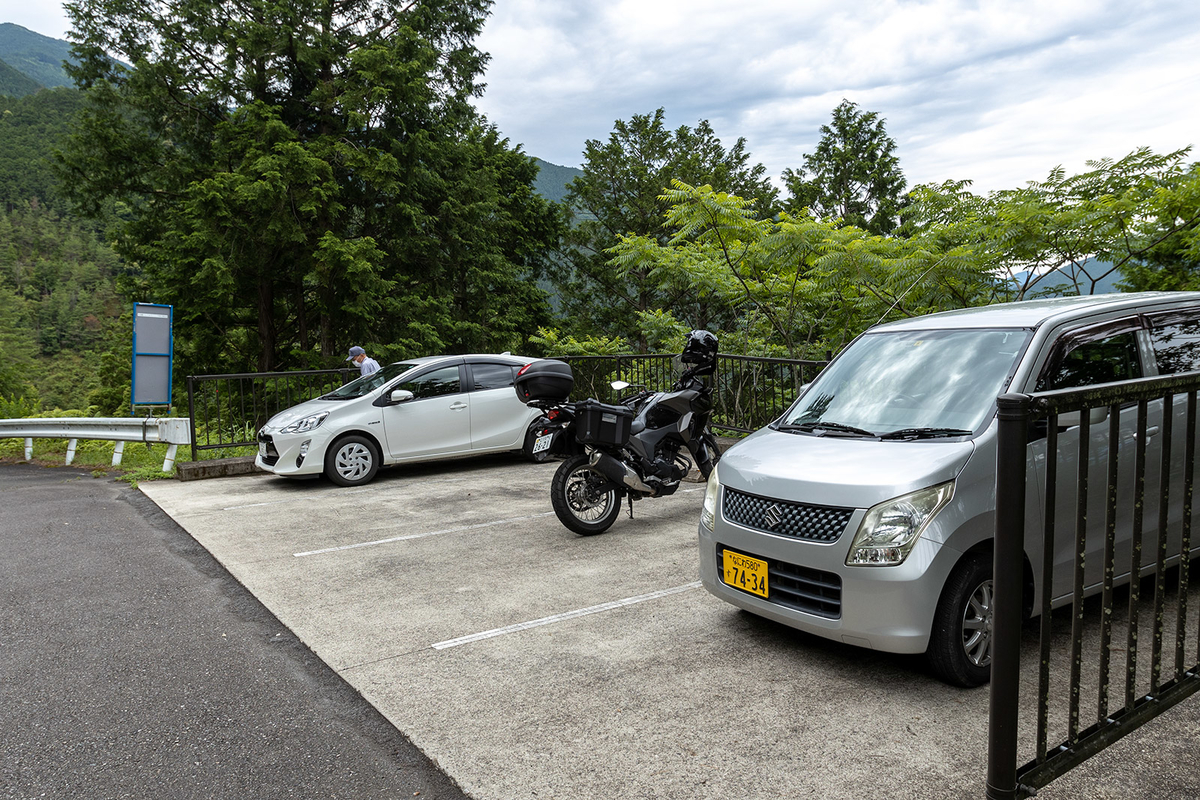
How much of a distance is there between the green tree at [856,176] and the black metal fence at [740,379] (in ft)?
87.4

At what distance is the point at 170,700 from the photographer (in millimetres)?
3484

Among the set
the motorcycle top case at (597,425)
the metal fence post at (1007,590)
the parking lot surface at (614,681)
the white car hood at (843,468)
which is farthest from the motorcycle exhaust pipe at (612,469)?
the metal fence post at (1007,590)

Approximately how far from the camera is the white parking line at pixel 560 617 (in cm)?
A: 411

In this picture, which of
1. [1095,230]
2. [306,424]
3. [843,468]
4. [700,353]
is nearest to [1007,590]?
[843,468]

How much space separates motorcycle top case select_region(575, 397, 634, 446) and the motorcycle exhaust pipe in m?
0.13

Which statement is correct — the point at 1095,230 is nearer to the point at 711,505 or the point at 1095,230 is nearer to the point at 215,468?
the point at 711,505

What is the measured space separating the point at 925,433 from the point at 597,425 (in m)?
3.03

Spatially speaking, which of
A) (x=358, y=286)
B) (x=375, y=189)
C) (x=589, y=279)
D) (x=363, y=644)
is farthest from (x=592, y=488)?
(x=589, y=279)

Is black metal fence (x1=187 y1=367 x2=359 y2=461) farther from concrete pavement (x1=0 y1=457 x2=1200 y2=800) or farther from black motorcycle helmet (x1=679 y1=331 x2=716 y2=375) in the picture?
black motorcycle helmet (x1=679 y1=331 x2=716 y2=375)

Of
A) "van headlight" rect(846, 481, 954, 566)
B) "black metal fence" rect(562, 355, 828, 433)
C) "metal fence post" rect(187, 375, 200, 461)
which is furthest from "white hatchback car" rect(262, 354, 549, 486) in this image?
"van headlight" rect(846, 481, 954, 566)

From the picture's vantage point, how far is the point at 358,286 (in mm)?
19641

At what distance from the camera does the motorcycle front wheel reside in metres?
6.21

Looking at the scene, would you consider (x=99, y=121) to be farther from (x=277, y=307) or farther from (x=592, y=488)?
(x=592, y=488)

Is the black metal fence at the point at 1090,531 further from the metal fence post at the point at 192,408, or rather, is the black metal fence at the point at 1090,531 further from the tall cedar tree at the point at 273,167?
the tall cedar tree at the point at 273,167
